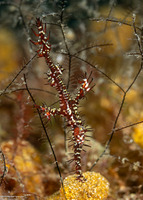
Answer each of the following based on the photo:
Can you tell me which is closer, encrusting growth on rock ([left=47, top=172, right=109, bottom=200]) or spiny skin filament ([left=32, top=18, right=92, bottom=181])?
spiny skin filament ([left=32, top=18, right=92, bottom=181])

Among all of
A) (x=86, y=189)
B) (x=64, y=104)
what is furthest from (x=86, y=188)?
(x=64, y=104)

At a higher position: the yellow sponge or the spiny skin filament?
the spiny skin filament

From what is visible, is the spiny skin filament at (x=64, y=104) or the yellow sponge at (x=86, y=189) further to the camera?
the yellow sponge at (x=86, y=189)

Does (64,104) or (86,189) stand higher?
(64,104)

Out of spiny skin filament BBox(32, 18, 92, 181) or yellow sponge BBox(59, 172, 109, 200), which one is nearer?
spiny skin filament BBox(32, 18, 92, 181)

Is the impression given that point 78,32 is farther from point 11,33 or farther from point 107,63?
point 11,33

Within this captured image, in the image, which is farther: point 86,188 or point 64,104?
point 86,188

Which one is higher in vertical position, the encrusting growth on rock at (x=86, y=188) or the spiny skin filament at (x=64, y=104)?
the spiny skin filament at (x=64, y=104)

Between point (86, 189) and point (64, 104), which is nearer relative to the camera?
point (64, 104)

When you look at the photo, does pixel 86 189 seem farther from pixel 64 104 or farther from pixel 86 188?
pixel 64 104

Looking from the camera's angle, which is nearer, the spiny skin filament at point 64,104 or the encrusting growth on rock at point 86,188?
the spiny skin filament at point 64,104

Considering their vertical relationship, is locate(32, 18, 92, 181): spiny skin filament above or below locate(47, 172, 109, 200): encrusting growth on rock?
above

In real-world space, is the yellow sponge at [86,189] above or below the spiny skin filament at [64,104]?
below
